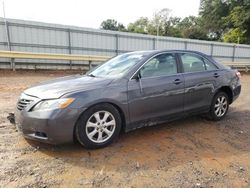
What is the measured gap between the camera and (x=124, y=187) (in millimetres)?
2592

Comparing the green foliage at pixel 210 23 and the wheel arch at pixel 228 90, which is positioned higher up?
the green foliage at pixel 210 23

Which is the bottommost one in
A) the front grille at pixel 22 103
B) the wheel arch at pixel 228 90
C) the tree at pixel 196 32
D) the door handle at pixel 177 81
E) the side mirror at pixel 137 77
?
the wheel arch at pixel 228 90

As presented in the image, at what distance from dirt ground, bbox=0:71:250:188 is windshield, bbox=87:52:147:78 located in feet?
3.77

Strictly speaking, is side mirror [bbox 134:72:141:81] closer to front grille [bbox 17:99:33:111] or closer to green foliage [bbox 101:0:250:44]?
front grille [bbox 17:99:33:111]

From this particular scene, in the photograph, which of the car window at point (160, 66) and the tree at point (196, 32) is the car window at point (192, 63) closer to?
the car window at point (160, 66)

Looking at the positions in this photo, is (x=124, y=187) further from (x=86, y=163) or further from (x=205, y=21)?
(x=205, y=21)

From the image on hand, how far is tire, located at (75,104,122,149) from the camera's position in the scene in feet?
10.8

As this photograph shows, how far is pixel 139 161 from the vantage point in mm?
3184

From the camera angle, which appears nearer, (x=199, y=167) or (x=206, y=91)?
(x=199, y=167)

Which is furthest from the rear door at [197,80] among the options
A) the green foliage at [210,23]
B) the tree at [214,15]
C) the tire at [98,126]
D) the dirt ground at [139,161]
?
the tree at [214,15]

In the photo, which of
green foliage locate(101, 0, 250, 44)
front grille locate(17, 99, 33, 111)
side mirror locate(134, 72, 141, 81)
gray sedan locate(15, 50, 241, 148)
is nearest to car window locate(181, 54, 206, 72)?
gray sedan locate(15, 50, 241, 148)

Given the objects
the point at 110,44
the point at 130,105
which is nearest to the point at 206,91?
the point at 130,105

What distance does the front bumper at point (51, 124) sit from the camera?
3117mm

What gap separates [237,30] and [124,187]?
38.8 metres
